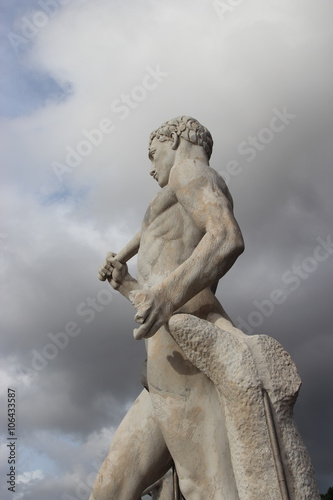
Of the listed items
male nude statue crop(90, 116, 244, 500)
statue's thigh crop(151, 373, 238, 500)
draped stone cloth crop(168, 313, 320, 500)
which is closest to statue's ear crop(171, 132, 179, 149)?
male nude statue crop(90, 116, 244, 500)

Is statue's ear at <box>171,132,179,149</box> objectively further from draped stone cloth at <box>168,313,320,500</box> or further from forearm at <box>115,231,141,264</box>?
draped stone cloth at <box>168,313,320,500</box>

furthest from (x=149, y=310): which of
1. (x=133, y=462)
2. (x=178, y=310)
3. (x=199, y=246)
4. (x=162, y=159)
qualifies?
(x=162, y=159)

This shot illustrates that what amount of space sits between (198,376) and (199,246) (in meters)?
1.03

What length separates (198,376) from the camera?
4000 millimetres

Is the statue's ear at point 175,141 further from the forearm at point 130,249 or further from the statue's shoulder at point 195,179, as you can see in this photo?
the forearm at point 130,249

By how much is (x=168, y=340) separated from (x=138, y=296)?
0.67 metres

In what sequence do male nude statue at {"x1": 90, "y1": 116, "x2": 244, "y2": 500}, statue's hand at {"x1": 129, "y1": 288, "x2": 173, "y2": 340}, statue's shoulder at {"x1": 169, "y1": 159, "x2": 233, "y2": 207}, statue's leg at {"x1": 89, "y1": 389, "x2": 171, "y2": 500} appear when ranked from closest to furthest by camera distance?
1. statue's hand at {"x1": 129, "y1": 288, "x2": 173, "y2": 340}
2. male nude statue at {"x1": 90, "y1": 116, "x2": 244, "y2": 500}
3. statue's leg at {"x1": 89, "y1": 389, "x2": 171, "y2": 500}
4. statue's shoulder at {"x1": 169, "y1": 159, "x2": 233, "y2": 207}

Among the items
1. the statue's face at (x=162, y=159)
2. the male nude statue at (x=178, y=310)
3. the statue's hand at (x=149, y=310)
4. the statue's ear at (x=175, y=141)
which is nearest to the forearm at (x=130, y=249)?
the male nude statue at (x=178, y=310)

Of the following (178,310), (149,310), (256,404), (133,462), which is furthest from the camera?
(133,462)

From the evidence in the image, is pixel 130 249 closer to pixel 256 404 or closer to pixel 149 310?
pixel 149 310

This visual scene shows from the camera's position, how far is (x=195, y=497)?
3.80m

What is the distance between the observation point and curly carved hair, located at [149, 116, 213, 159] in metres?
4.97

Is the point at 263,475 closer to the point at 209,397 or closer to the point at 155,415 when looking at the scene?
the point at 209,397

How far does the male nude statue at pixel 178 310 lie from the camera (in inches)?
149
